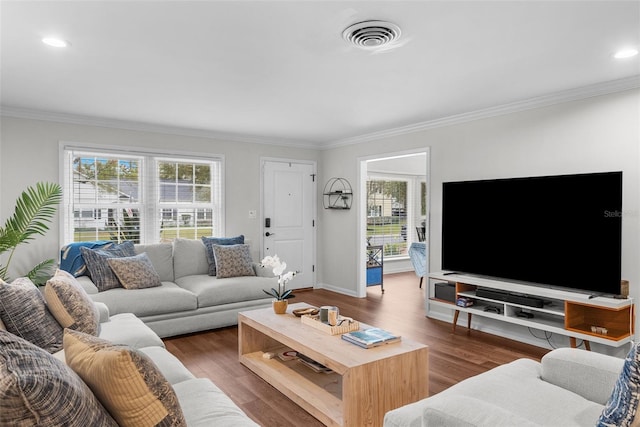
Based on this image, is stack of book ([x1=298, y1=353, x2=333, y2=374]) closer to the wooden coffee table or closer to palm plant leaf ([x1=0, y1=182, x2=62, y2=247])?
the wooden coffee table

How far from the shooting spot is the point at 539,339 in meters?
3.90

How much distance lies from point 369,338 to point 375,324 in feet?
6.70

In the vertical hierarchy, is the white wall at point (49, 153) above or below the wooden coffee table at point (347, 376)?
above

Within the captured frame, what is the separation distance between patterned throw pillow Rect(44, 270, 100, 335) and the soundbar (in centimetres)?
333

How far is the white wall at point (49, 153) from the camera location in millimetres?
4324

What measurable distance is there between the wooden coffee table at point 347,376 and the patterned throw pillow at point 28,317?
134cm

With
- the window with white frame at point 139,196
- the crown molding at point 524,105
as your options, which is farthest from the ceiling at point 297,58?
the window with white frame at point 139,196

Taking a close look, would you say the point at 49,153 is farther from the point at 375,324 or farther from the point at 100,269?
the point at 375,324

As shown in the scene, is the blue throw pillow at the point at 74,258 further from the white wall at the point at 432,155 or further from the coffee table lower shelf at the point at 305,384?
the coffee table lower shelf at the point at 305,384

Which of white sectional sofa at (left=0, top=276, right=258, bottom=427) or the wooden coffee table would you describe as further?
the wooden coffee table

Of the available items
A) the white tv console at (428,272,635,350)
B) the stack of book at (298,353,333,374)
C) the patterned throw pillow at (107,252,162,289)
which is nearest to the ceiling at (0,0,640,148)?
the patterned throw pillow at (107,252,162,289)

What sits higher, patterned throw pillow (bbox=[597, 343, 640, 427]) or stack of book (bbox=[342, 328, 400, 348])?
patterned throw pillow (bbox=[597, 343, 640, 427])

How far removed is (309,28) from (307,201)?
14.0 feet

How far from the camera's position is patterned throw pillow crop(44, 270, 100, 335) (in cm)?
235
